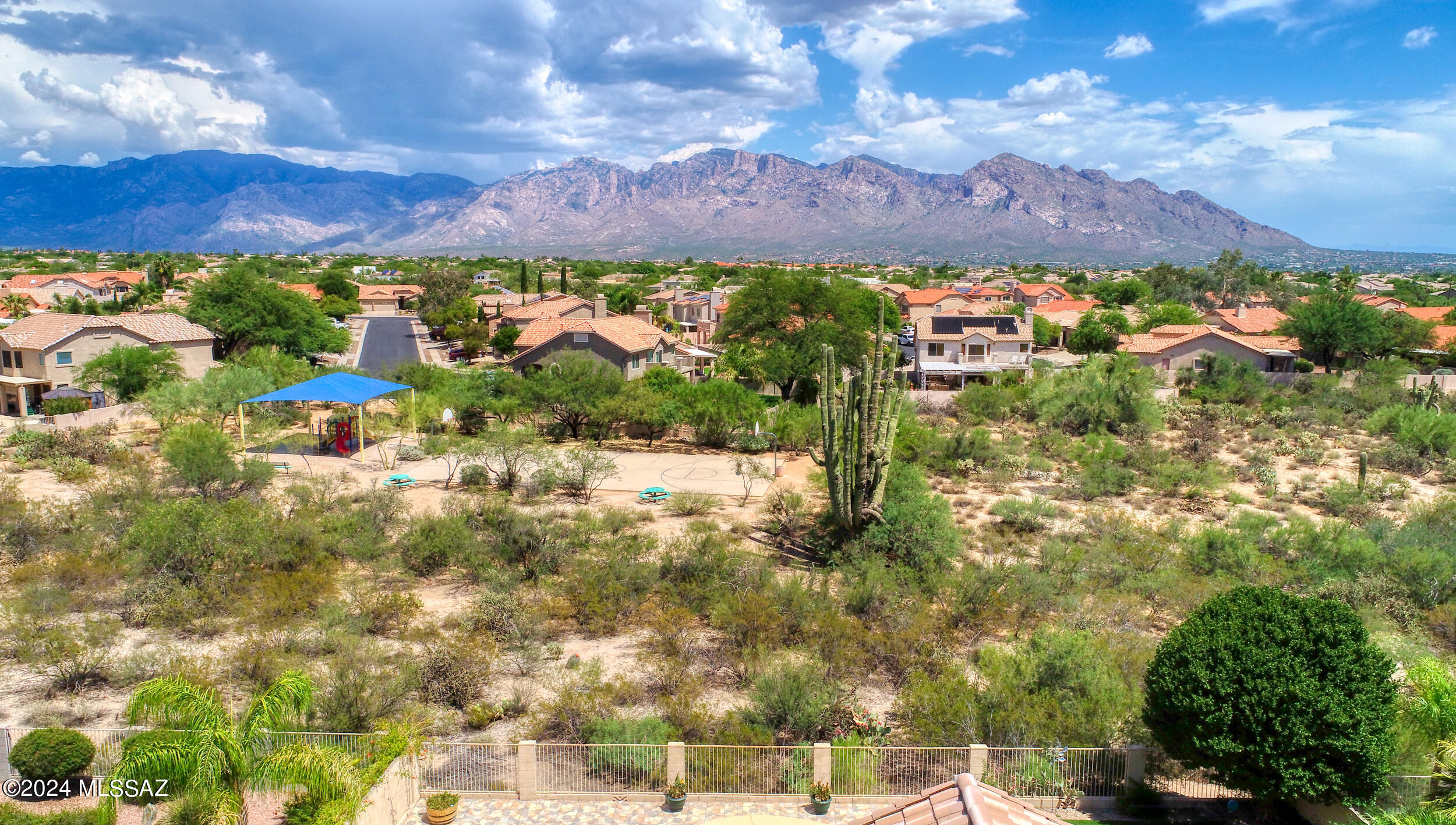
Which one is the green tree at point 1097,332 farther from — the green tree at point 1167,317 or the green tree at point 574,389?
the green tree at point 574,389

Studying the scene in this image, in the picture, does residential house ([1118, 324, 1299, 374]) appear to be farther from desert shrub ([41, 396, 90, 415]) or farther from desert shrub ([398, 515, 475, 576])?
desert shrub ([41, 396, 90, 415])

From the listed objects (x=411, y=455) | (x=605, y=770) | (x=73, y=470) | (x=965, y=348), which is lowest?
(x=605, y=770)

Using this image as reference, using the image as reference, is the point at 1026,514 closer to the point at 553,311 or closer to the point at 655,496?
the point at 655,496

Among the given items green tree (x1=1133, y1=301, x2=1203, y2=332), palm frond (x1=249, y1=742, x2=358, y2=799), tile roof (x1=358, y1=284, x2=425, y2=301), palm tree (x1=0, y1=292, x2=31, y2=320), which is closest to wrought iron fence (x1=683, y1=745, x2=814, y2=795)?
palm frond (x1=249, y1=742, x2=358, y2=799)

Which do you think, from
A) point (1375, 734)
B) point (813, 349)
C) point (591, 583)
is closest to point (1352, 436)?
point (813, 349)

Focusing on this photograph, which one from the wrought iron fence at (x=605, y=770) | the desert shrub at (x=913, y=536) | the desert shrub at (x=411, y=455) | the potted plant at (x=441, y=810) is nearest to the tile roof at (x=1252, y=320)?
the desert shrub at (x=913, y=536)

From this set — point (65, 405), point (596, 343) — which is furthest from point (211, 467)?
point (596, 343)

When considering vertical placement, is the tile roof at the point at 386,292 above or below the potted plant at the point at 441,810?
above
